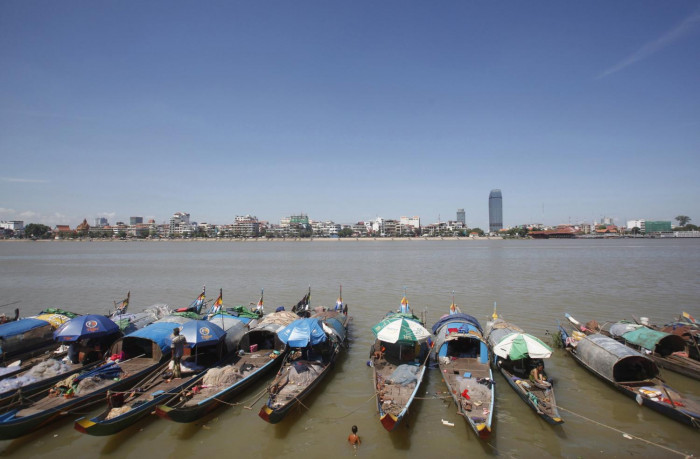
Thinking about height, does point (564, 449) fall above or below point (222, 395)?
below

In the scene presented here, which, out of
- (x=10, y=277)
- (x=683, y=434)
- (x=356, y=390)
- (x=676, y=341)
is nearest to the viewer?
(x=683, y=434)

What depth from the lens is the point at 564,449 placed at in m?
9.27

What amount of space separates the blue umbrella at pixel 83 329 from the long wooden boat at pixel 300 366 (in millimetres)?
6344

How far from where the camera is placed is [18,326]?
1413cm

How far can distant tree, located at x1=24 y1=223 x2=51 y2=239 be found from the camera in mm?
171625

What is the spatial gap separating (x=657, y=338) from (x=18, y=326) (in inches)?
914

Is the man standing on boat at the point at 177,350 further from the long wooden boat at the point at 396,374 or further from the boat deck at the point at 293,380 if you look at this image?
the long wooden boat at the point at 396,374

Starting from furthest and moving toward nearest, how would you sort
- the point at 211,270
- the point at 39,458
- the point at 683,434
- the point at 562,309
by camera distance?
1. the point at 211,270
2. the point at 562,309
3. the point at 683,434
4. the point at 39,458

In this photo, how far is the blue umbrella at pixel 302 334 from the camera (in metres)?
12.0

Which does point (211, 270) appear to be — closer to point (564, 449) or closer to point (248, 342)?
point (248, 342)

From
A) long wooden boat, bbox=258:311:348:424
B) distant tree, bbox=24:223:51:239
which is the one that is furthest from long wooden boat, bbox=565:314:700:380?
distant tree, bbox=24:223:51:239

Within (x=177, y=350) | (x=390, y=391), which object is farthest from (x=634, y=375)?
(x=177, y=350)

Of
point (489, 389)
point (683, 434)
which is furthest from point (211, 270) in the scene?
point (683, 434)

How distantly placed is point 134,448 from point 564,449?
1046 centimetres
